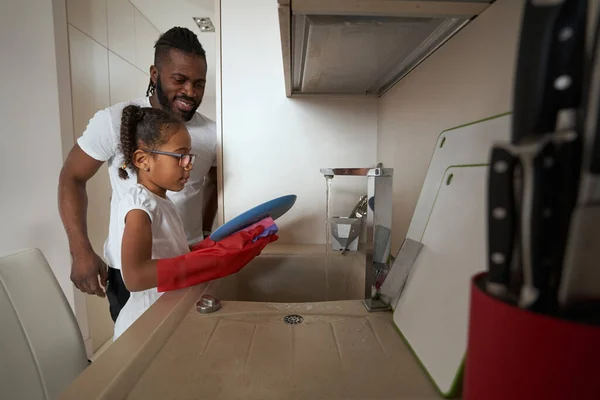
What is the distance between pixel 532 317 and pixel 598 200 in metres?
0.08

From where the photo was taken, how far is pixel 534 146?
174 millimetres

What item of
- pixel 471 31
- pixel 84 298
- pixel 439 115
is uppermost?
pixel 471 31

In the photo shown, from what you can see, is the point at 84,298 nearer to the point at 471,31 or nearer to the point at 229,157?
the point at 229,157

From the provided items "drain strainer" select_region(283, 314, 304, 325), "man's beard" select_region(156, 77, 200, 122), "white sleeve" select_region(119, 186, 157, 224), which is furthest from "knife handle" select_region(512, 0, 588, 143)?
"man's beard" select_region(156, 77, 200, 122)

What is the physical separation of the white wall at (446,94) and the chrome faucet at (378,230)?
0.57ft

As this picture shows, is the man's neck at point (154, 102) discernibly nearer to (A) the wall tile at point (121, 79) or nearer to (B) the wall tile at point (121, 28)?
(A) the wall tile at point (121, 79)

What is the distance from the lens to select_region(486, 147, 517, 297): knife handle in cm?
19

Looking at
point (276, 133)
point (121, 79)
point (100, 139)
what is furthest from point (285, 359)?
point (121, 79)

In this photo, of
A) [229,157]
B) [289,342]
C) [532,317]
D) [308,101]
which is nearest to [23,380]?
[289,342]

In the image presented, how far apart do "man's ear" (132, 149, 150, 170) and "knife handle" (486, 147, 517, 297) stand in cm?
85

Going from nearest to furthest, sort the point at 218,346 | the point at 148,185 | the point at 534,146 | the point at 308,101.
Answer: the point at 534,146
the point at 218,346
the point at 148,185
the point at 308,101

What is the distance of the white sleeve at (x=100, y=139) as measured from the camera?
1.02 meters

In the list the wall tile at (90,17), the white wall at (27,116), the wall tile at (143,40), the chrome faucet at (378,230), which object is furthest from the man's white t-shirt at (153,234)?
the wall tile at (143,40)

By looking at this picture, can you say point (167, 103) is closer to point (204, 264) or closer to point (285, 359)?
point (204, 264)
